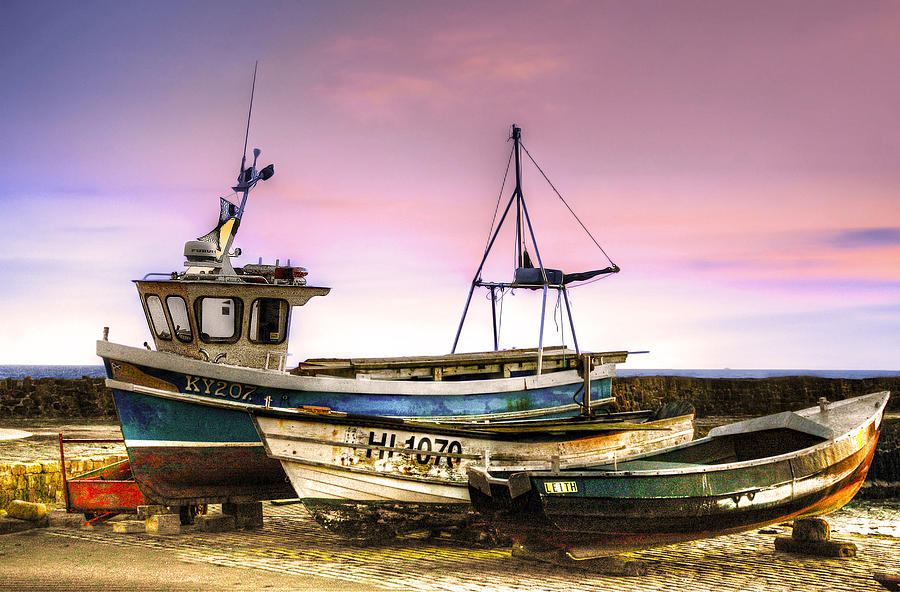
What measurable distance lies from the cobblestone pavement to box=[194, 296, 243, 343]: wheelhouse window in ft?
9.26

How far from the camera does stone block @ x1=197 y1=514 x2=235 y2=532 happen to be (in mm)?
11781

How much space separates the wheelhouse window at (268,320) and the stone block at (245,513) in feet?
8.27

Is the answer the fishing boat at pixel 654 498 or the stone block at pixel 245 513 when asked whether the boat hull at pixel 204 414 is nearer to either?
the stone block at pixel 245 513

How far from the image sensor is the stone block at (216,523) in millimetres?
11781

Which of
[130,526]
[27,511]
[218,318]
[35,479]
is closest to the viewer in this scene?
[27,511]

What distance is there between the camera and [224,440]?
11.5 m

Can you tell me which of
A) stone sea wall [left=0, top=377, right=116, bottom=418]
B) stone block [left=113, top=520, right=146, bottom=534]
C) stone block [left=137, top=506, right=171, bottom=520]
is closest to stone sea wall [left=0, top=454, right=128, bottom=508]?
stone block [left=113, top=520, right=146, bottom=534]

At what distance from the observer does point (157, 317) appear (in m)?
12.9

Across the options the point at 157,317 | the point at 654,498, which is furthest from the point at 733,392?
the point at 157,317

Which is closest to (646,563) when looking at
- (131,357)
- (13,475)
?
(131,357)

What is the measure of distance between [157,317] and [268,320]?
5.33 feet

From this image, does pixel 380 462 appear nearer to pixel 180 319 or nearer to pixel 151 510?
pixel 151 510

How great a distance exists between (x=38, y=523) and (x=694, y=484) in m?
8.82

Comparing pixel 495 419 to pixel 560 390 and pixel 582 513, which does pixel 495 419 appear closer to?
pixel 560 390
